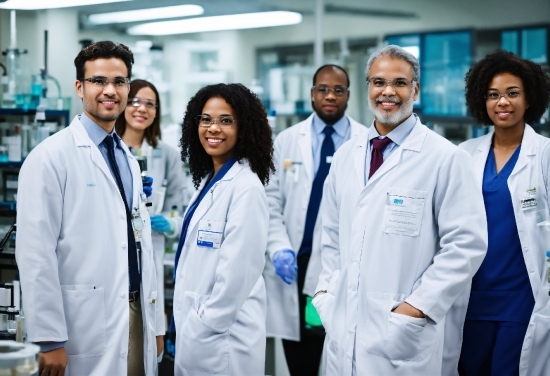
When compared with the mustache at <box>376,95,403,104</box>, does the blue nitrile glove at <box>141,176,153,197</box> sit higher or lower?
lower

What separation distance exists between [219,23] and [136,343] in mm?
3751

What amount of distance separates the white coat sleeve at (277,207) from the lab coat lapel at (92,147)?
4.08 ft

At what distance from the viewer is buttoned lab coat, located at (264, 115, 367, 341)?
3.33m

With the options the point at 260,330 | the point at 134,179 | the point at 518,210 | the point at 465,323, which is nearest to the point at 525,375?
the point at 465,323

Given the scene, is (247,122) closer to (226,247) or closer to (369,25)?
(226,247)

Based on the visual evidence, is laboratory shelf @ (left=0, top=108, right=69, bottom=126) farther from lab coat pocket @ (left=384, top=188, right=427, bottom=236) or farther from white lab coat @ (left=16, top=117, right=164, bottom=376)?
lab coat pocket @ (left=384, top=188, right=427, bottom=236)

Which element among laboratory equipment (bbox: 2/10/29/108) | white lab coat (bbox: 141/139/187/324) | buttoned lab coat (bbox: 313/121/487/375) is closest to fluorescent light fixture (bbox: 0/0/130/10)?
laboratory equipment (bbox: 2/10/29/108)

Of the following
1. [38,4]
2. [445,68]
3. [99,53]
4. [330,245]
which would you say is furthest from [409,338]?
[445,68]

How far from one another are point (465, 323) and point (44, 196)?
1.53 m

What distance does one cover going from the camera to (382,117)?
225 centimetres

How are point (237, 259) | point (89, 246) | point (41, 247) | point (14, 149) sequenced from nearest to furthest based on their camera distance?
point (41, 247), point (89, 246), point (237, 259), point (14, 149)

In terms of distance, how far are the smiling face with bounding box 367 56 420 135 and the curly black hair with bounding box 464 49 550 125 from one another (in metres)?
0.57

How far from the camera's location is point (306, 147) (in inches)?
135

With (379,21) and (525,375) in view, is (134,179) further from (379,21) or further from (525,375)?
(379,21)
